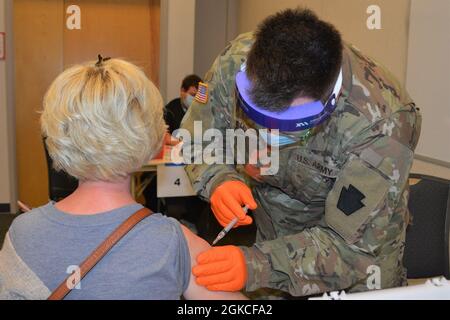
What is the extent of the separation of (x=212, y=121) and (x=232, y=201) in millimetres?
376

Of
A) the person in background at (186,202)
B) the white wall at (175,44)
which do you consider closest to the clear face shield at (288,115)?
the person in background at (186,202)

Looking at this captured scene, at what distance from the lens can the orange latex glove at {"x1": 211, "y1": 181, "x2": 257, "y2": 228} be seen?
156cm

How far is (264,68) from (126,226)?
459mm

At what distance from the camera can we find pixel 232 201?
62.1 inches

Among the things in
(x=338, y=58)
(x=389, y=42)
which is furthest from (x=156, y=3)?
(x=338, y=58)

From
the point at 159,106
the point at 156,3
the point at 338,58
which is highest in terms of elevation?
the point at 156,3

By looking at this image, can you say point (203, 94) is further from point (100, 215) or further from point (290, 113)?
point (100, 215)

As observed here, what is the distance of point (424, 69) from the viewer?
2861 mm

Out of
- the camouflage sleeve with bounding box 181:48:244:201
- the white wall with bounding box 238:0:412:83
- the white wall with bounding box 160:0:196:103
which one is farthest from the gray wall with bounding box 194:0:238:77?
the camouflage sleeve with bounding box 181:48:244:201

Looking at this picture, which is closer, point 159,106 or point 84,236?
point 84,236

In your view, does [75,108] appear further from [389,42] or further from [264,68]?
[389,42]

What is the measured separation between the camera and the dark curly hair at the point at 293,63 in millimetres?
1181

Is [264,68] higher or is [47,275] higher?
[264,68]

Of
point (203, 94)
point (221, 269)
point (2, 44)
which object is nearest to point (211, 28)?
point (2, 44)
